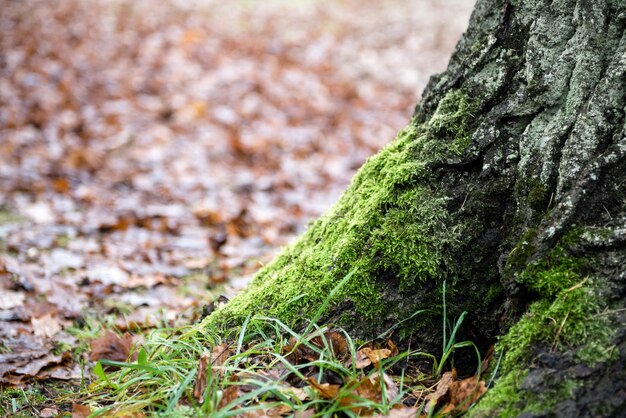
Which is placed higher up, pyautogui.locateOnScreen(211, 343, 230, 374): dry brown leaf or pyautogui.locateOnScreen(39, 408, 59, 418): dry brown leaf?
pyautogui.locateOnScreen(39, 408, 59, 418): dry brown leaf

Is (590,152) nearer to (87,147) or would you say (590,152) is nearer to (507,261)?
(507,261)

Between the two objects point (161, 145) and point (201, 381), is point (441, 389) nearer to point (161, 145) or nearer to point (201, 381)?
point (201, 381)

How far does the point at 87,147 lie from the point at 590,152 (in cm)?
590

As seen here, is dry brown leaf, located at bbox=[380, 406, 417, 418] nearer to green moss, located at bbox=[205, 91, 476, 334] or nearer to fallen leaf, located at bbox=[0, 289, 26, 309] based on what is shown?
green moss, located at bbox=[205, 91, 476, 334]

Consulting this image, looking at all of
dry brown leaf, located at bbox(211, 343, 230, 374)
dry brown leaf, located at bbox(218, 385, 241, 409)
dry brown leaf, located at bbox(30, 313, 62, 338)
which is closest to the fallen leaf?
dry brown leaf, located at bbox(30, 313, 62, 338)

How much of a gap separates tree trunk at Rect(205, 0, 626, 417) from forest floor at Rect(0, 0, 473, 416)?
87cm

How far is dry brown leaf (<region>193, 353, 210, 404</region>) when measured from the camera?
71.8 inches

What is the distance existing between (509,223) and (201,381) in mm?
1172

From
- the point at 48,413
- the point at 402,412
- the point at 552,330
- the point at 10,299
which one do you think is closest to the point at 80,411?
the point at 48,413

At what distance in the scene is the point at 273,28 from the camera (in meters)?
10.9

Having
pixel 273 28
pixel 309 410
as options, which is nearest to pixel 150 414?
pixel 309 410

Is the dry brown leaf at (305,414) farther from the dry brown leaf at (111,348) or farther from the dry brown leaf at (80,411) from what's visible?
the dry brown leaf at (111,348)

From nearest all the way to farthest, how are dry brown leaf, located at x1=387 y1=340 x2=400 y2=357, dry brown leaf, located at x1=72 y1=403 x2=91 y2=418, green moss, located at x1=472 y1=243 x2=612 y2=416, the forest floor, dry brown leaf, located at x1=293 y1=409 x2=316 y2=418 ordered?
green moss, located at x1=472 y1=243 x2=612 y2=416 → dry brown leaf, located at x1=293 y1=409 x2=316 y2=418 → dry brown leaf, located at x1=72 y1=403 x2=91 y2=418 → dry brown leaf, located at x1=387 y1=340 x2=400 y2=357 → the forest floor

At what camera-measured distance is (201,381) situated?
6.07 feet
